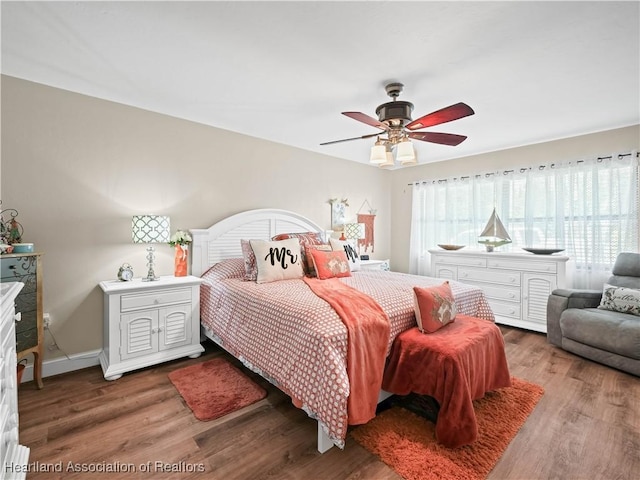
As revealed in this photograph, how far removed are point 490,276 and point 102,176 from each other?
4539 mm

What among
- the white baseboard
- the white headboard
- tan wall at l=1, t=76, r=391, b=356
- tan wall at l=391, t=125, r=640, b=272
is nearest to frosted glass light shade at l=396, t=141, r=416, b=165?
the white headboard

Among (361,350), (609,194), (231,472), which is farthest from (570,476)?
(609,194)

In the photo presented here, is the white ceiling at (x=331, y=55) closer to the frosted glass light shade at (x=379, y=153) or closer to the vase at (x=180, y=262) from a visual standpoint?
the frosted glass light shade at (x=379, y=153)

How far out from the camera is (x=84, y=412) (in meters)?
2.04

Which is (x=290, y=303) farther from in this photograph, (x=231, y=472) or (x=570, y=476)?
(x=570, y=476)

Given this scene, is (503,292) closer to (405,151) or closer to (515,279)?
(515,279)

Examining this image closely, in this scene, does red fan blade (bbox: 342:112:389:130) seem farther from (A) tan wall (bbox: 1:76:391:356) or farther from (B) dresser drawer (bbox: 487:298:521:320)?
(B) dresser drawer (bbox: 487:298:521:320)

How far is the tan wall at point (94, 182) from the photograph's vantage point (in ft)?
7.97

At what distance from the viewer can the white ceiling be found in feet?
5.47

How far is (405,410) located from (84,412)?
7.13 ft

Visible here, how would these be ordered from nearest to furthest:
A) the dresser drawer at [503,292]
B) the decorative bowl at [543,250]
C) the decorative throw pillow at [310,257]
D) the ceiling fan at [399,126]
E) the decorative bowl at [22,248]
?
the decorative bowl at [22,248] → the ceiling fan at [399,126] → the decorative throw pillow at [310,257] → the decorative bowl at [543,250] → the dresser drawer at [503,292]

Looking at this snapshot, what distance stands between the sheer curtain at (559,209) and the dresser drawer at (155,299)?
3.86 meters

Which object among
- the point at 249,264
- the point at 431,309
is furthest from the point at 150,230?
the point at 431,309

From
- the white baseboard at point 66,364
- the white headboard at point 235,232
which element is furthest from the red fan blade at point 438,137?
the white baseboard at point 66,364
